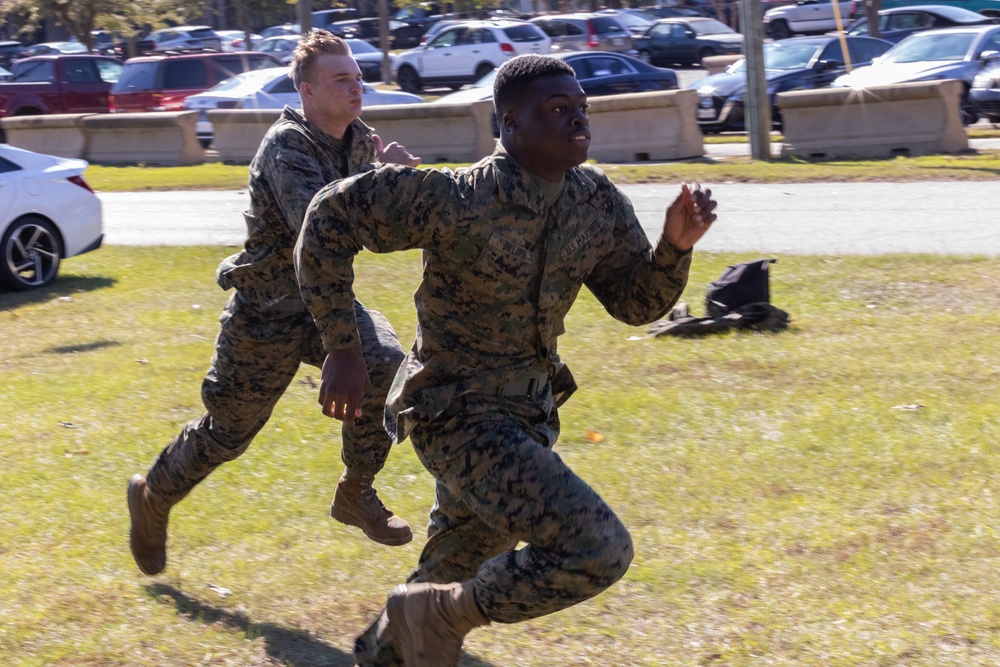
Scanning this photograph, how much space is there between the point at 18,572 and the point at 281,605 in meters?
1.13

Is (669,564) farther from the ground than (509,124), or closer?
closer

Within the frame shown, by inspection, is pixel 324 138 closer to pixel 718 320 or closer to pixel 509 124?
pixel 509 124

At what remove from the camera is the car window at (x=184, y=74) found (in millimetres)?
27906

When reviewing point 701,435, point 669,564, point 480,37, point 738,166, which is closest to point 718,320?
point 701,435

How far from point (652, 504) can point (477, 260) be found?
2.38m

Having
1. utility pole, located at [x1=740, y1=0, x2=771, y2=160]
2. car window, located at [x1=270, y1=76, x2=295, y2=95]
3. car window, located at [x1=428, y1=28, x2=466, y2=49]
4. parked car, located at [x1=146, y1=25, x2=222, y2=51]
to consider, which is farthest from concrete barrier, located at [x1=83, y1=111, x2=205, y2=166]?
parked car, located at [x1=146, y1=25, x2=222, y2=51]

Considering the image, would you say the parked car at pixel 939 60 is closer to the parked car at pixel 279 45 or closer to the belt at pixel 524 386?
the belt at pixel 524 386

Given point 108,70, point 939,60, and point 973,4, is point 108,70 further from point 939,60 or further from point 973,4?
point 973,4

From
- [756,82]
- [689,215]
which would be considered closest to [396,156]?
[689,215]

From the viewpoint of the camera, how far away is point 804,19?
1759 inches

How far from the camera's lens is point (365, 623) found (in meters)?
4.59

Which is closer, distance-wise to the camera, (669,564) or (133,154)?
(669,564)

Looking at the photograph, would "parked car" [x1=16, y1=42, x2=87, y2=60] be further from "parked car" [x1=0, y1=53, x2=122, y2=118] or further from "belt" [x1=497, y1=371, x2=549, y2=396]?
"belt" [x1=497, y1=371, x2=549, y2=396]

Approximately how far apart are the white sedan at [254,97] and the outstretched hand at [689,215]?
20585 millimetres
